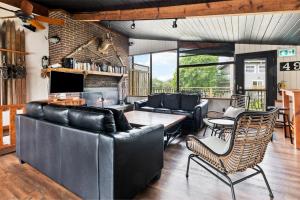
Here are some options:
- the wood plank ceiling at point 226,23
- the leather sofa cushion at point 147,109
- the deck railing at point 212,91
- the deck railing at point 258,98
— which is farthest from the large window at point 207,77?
the leather sofa cushion at point 147,109

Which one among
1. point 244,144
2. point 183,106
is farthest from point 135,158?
point 183,106

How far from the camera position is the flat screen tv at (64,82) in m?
3.80

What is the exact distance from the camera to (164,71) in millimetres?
7520

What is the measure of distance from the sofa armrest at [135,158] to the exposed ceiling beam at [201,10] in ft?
8.09

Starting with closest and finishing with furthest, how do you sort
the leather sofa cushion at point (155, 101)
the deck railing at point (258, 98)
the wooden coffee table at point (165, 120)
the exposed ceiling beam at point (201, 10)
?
1. the exposed ceiling beam at point (201, 10)
2. the wooden coffee table at point (165, 120)
3. the deck railing at point (258, 98)
4. the leather sofa cushion at point (155, 101)

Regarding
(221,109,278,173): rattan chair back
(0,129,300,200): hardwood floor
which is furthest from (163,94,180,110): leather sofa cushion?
(221,109,278,173): rattan chair back

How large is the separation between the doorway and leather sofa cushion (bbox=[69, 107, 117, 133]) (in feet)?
17.0

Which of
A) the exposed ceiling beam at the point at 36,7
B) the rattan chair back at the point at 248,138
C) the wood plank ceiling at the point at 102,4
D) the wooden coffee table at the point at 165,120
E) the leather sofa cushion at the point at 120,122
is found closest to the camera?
the rattan chair back at the point at 248,138

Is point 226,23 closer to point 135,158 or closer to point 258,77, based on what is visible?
point 258,77

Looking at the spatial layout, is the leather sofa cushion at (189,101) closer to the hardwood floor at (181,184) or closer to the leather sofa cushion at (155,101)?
the leather sofa cushion at (155,101)

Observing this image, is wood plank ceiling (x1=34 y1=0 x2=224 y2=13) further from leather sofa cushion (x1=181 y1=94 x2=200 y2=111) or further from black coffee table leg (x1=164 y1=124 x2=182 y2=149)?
black coffee table leg (x1=164 y1=124 x2=182 y2=149)

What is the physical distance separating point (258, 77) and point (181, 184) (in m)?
4.62

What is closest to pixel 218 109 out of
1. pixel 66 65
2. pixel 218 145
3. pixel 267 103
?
pixel 267 103

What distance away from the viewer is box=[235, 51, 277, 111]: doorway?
5.28 meters
